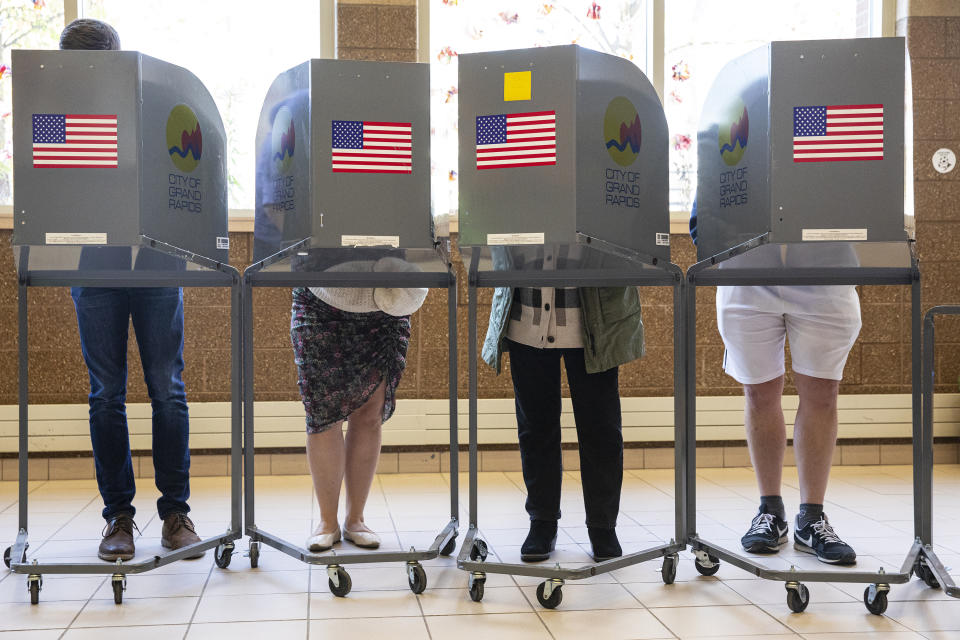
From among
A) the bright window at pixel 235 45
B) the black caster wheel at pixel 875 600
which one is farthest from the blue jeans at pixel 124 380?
the black caster wheel at pixel 875 600

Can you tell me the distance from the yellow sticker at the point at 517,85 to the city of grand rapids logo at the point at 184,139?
2.60 ft

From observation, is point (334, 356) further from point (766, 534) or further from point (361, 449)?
point (766, 534)

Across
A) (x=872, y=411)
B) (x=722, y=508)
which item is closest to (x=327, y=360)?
(x=722, y=508)

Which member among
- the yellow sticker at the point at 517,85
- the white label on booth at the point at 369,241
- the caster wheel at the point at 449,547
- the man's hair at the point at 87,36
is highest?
the man's hair at the point at 87,36

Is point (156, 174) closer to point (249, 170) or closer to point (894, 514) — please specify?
point (249, 170)

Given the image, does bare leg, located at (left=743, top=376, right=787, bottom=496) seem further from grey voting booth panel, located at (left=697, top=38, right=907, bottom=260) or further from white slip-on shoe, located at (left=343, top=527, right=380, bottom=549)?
white slip-on shoe, located at (left=343, top=527, right=380, bottom=549)

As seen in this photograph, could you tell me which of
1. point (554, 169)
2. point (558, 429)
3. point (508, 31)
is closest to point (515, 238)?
point (554, 169)

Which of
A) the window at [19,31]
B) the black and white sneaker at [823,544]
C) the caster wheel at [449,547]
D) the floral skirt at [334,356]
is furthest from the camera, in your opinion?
the window at [19,31]

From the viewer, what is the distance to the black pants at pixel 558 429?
7.43 ft

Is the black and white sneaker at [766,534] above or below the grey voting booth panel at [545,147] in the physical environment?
below

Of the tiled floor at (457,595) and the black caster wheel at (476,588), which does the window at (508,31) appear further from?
the black caster wheel at (476,588)

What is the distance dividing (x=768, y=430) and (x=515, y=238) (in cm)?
95

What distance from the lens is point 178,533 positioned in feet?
7.95

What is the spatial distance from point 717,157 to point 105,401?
68.5 inches
